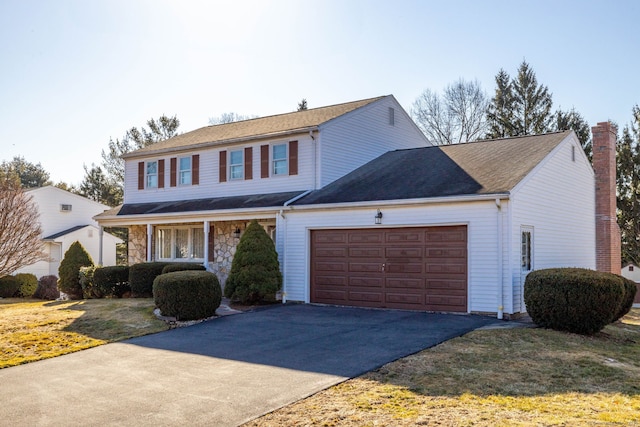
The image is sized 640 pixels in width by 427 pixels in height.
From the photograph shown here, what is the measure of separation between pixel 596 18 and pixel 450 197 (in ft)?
17.9

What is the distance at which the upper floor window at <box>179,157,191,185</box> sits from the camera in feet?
69.9

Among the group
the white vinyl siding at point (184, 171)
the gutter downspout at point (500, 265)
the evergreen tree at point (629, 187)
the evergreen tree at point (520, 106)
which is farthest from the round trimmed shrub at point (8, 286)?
the evergreen tree at point (629, 187)

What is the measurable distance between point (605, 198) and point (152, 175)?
16.6 metres

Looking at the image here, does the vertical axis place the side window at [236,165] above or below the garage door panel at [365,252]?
above

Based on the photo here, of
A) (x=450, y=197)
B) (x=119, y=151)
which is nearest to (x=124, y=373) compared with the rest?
(x=450, y=197)

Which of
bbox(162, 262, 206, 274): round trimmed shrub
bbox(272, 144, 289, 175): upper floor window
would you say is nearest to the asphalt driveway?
bbox(162, 262, 206, 274): round trimmed shrub

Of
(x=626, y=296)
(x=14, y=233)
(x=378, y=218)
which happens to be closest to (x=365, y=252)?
(x=378, y=218)

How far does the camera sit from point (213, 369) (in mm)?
8602

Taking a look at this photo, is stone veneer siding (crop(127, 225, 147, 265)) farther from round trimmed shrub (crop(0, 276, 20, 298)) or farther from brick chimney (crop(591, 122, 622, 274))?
brick chimney (crop(591, 122, 622, 274))

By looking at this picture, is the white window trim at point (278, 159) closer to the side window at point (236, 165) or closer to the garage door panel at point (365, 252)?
the side window at point (236, 165)

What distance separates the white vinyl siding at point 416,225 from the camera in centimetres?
1316

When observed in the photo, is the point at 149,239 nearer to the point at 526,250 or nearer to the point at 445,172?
the point at 445,172

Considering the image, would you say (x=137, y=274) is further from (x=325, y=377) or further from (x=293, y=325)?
(x=325, y=377)

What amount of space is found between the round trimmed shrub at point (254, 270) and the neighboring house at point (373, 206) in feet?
2.69
